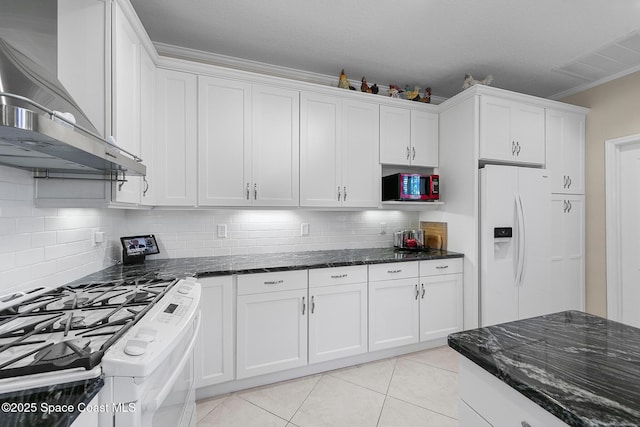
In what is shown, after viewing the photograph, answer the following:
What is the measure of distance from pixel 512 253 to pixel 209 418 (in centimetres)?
294

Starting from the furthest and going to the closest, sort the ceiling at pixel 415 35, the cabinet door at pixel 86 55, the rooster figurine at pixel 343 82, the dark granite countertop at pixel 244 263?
the rooster figurine at pixel 343 82, the ceiling at pixel 415 35, the dark granite countertop at pixel 244 263, the cabinet door at pixel 86 55

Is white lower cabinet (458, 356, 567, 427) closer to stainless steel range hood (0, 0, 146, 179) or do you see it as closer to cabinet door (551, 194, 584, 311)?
stainless steel range hood (0, 0, 146, 179)

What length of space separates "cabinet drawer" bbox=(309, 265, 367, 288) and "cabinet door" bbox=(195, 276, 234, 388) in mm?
652

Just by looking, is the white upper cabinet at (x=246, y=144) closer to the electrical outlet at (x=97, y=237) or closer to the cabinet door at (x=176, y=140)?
the cabinet door at (x=176, y=140)

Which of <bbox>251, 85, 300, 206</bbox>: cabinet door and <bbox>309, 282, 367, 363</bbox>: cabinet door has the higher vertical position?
<bbox>251, 85, 300, 206</bbox>: cabinet door

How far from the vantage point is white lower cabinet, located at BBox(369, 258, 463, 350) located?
2.52 metres

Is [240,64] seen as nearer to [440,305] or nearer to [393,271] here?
[393,271]

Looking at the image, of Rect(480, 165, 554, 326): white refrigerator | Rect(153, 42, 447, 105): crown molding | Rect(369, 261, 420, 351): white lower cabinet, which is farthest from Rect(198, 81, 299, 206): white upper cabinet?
Rect(480, 165, 554, 326): white refrigerator

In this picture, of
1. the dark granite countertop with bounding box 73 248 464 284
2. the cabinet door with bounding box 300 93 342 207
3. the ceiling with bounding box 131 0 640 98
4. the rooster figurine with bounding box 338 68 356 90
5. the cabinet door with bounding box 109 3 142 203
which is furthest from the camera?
the rooster figurine with bounding box 338 68 356 90

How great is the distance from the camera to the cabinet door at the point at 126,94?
1.58 metres

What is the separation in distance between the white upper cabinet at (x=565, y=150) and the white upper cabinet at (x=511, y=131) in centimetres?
14

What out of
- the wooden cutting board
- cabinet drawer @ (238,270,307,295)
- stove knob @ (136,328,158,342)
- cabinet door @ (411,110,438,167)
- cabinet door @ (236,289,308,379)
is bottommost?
cabinet door @ (236,289,308,379)

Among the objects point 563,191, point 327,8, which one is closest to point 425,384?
point 563,191

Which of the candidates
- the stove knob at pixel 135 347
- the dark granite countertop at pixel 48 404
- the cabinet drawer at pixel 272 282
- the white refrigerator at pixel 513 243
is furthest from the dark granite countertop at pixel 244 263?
the dark granite countertop at pixel 48 404
